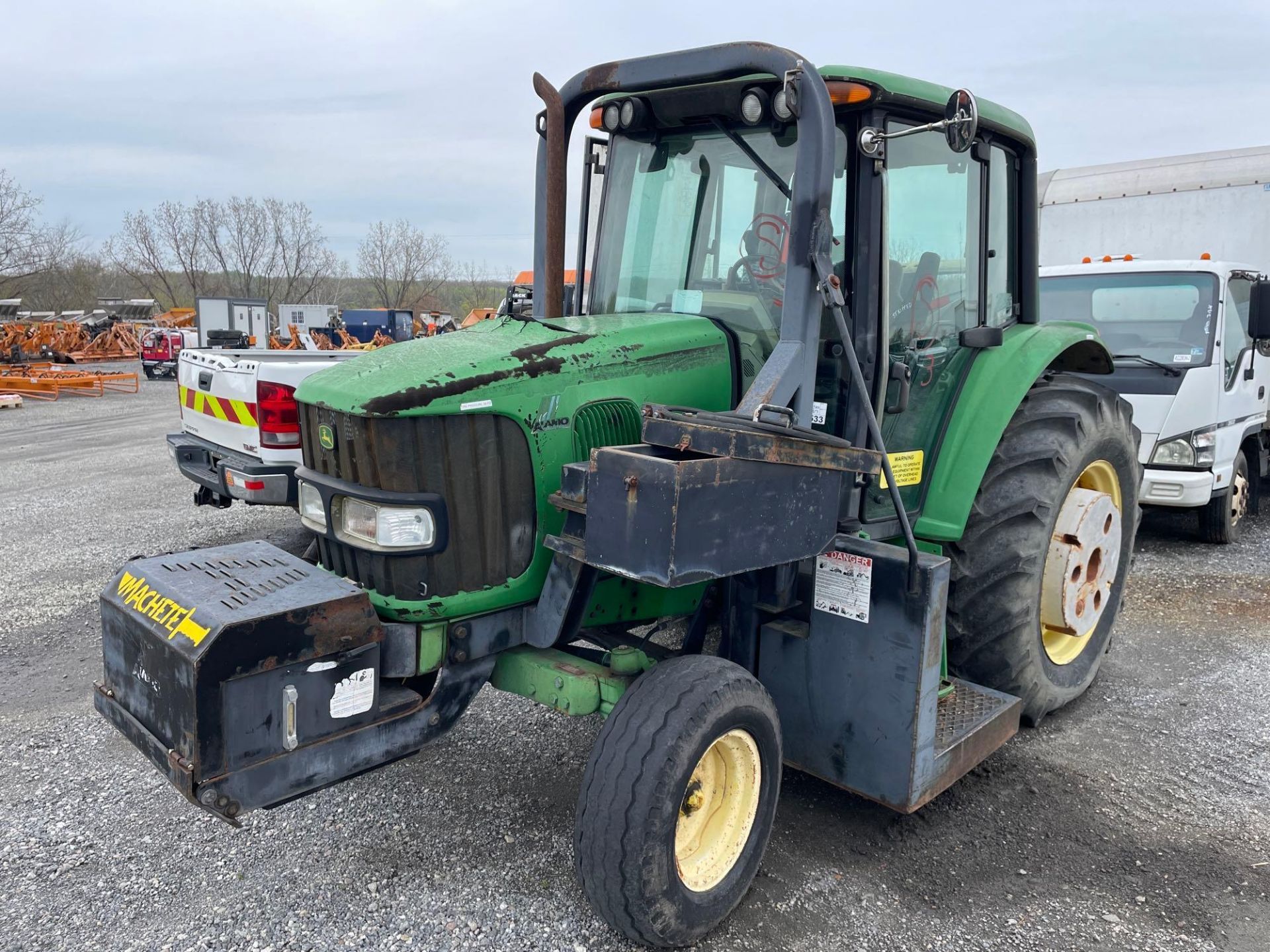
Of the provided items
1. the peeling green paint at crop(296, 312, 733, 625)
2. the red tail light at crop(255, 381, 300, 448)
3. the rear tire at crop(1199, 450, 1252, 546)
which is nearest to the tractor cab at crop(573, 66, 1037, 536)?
the peeling green paint at crop(296, 312, 733, 625)

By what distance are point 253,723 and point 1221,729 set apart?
3952mm

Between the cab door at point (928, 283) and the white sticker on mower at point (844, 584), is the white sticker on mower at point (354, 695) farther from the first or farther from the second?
the cab door at point (928, 283)

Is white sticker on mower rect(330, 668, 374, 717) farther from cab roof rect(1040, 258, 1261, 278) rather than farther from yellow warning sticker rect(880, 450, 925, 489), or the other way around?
cab roof rect(1040, 258, 1261, 278)

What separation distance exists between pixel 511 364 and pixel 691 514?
2.55 ft

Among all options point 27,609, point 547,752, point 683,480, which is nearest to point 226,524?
point 27,609

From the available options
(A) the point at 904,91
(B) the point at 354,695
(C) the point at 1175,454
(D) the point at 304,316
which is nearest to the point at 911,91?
(A) the point at 904,91

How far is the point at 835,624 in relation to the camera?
3084mm

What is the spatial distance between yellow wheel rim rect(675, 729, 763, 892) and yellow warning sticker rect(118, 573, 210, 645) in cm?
138

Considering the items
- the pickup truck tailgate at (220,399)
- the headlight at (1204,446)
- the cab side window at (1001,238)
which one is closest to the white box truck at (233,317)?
the pickup truck tailgate at (220,399)

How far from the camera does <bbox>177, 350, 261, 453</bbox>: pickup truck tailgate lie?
6348 millimetres

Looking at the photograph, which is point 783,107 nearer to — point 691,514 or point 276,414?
point 691,514

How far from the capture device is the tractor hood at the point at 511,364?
8.87ft

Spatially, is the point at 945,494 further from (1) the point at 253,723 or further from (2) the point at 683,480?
(1) the point at 253,723

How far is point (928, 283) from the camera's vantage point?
3602 mm
